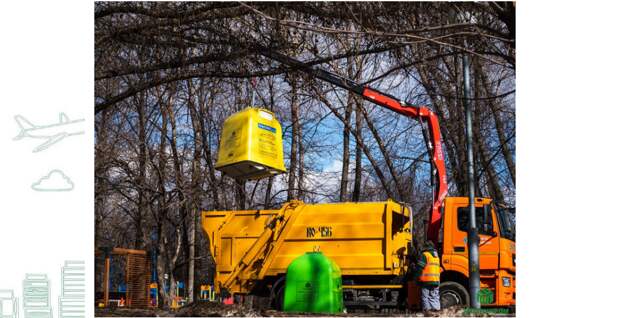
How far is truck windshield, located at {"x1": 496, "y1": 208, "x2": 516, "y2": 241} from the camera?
1432cm

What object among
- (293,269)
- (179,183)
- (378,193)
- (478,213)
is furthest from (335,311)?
(378,193)

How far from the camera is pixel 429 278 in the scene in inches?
502

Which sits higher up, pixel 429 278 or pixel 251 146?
pixel 251 146

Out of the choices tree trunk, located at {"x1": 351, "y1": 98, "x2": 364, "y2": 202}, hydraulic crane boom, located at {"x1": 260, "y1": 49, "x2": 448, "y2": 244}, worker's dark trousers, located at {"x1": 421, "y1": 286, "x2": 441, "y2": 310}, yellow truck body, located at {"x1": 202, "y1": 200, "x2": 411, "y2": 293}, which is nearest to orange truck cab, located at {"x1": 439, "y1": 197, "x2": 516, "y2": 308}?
hydraulic crane boom, located at {"x1": 260, "y1": 49, "x2": 448, "y2": 244}

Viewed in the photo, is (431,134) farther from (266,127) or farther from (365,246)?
(266,127)

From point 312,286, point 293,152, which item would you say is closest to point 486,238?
point 312,286

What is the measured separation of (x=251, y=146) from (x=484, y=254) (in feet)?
20.0

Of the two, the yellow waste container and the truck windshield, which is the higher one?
the yellow waste container

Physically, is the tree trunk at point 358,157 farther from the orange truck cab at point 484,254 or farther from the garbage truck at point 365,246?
the orange truck cab at point 484,254

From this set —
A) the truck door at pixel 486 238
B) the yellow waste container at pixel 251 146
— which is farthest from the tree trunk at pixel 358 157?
the yellow waste container at pixel 251 146

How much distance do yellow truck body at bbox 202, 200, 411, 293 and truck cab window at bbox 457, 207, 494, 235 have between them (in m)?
1.07

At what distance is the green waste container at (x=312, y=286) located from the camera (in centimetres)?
1197

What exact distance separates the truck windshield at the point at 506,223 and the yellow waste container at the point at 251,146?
18.3 feet

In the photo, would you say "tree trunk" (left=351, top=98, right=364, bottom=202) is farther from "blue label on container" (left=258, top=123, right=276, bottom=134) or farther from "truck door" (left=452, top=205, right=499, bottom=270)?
"blue label on container" (left=258, top=123, right=276, bottom=134)
